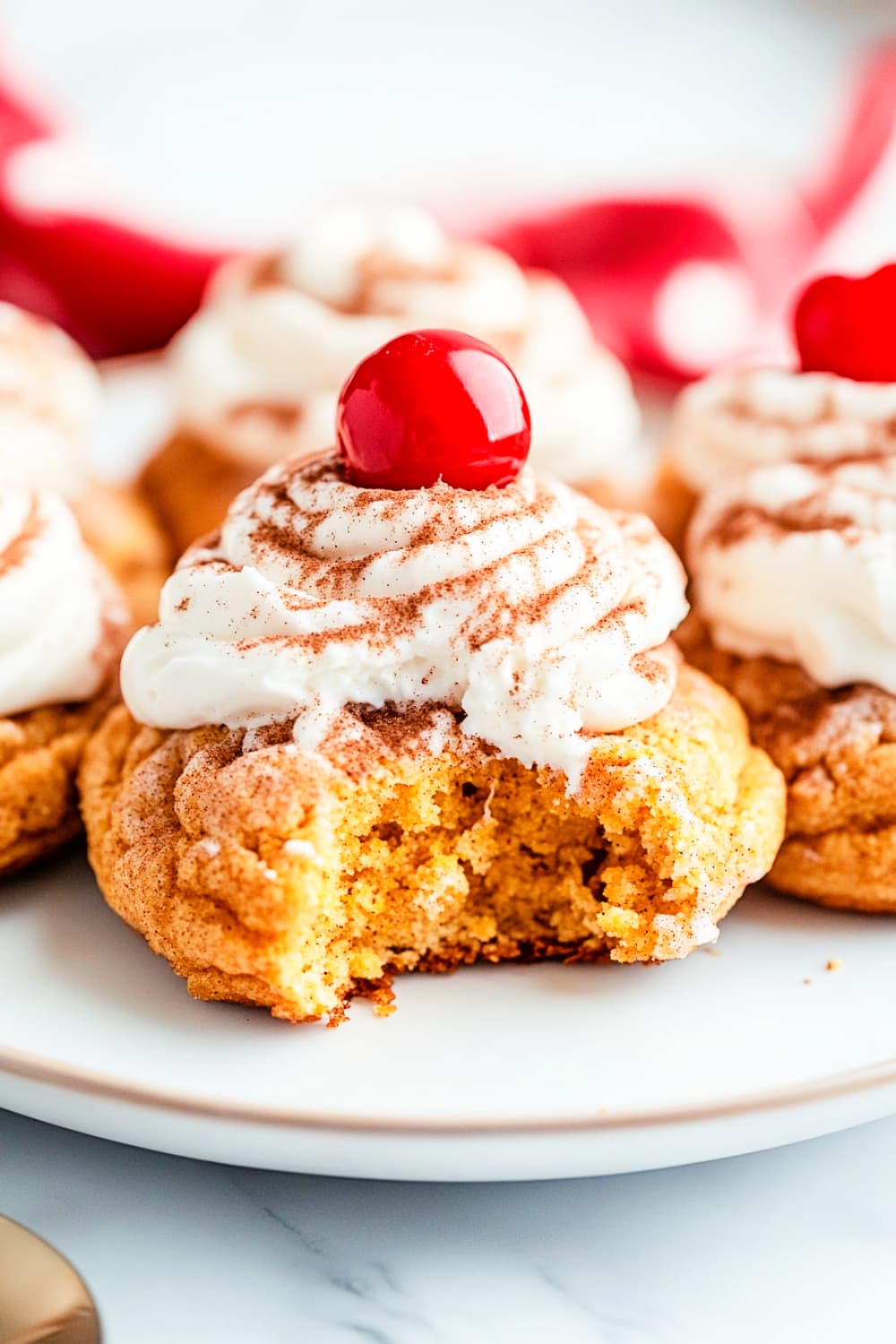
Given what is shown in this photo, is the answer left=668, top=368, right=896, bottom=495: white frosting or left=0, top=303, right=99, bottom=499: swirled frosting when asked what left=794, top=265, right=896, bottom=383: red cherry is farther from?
left=0, top=303, right=99, bottom=499: swirled frosting

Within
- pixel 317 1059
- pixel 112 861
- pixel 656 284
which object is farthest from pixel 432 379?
pixel 656 284

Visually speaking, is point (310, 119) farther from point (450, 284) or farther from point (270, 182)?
point (450, 284)

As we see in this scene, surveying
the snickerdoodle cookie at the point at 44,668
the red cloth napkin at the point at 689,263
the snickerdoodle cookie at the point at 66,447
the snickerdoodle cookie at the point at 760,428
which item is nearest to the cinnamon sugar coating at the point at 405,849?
the snickerdoodle cookie at the point at 44,668

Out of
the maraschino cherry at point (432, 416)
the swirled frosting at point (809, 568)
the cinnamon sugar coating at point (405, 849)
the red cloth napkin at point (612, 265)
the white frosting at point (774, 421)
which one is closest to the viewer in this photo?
the cinnamon sugar coating at point (405, 849)

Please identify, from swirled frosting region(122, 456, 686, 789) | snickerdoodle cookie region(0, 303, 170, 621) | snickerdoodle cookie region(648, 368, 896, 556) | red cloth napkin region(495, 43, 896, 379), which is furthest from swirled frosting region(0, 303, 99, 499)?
red cloth napkin region(495, 43, 896, 379)

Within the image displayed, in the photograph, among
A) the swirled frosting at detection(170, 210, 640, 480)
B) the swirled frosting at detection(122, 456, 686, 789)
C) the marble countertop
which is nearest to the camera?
the marble countertop

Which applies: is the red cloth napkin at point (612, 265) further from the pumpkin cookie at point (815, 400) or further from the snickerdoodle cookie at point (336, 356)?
the pumpkin cookie at point (815, 400)

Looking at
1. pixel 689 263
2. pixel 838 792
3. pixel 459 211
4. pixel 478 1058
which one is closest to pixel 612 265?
pixel 689 263
